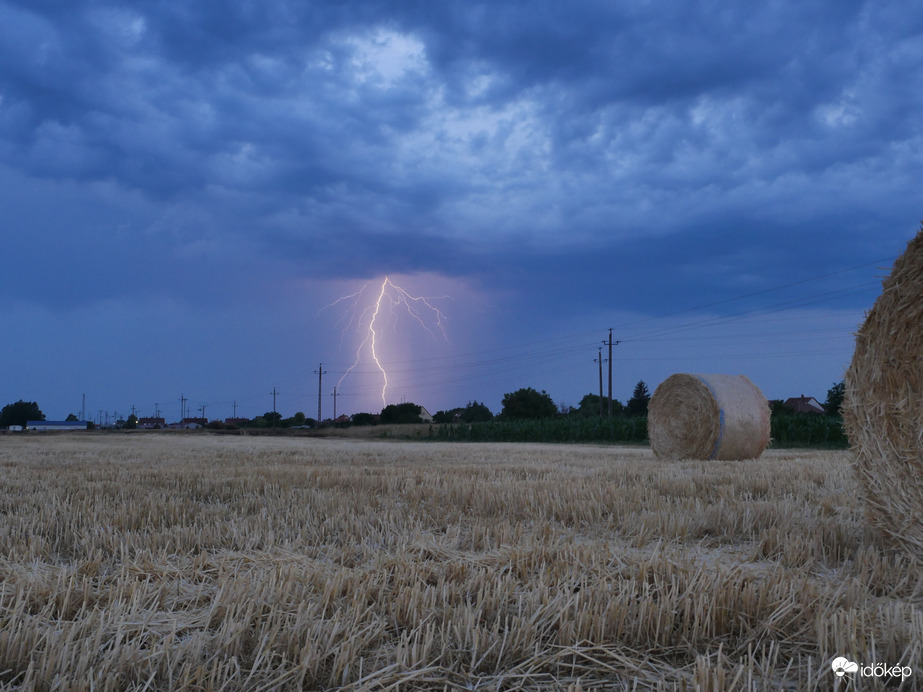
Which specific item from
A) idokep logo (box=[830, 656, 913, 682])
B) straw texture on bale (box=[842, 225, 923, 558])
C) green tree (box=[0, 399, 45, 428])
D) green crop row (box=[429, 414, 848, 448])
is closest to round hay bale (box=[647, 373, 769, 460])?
green crop row (box=[429, 414, 848, 448])

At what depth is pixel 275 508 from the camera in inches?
185

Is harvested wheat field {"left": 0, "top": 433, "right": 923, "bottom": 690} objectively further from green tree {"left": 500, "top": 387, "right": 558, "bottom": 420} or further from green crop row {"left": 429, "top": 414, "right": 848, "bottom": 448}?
green tree {"left": 500, "top": 387, "right": 558, "bottom": 420}

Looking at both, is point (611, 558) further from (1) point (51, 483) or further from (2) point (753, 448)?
(2) point (753, 448)

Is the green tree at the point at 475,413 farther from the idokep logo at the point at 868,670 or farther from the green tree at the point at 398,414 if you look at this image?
the idokep logo at the point at 868,670

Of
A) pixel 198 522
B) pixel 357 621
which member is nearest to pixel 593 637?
pixel 357 621

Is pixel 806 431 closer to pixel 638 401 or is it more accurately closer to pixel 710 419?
pixel 710 419

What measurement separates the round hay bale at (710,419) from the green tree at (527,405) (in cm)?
4739

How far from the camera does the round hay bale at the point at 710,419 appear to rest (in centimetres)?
1270

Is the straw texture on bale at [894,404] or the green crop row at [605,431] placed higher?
the straw texture on bale at [894,404]

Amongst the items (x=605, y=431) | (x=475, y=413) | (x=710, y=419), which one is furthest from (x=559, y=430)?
(x=475, y=413)

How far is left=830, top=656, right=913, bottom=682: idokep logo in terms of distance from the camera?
183cm

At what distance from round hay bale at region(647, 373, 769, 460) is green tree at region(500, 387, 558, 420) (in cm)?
4739

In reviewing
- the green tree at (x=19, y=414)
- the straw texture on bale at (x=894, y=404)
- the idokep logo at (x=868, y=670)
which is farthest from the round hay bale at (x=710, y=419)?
the green tree at (x=19, y=414)

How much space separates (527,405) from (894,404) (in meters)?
57.9
